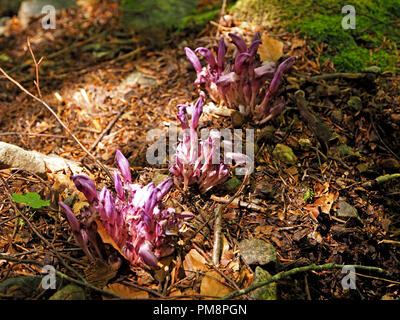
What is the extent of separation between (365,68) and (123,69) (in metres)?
2.44

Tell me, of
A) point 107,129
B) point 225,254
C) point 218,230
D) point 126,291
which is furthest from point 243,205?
point 107,129

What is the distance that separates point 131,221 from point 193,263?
0.45 metres

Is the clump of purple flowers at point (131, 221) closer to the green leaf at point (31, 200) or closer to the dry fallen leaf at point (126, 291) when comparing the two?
the dry fallen leaf at point (126, 291)

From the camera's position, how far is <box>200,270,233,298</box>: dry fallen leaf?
5.92 feet

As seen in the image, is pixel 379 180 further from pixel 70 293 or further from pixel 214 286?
pixel 70 293

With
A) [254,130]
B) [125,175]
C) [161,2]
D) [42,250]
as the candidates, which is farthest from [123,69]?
[42,250]

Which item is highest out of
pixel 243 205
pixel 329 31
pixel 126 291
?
pixel 329 31

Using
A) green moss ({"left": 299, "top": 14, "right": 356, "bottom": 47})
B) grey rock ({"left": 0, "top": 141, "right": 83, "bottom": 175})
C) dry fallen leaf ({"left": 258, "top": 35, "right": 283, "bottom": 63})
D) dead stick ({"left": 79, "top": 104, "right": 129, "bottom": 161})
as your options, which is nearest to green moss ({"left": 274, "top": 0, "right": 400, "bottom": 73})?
green moss ({"left": 299, "top": 14, "right": 356, "bottom": 47})

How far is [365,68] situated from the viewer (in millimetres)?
3049

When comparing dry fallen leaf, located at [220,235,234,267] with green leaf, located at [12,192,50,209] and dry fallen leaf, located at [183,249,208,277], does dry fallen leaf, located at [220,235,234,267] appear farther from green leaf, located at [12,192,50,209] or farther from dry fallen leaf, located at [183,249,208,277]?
green leaf, located at [12,192,50,209]

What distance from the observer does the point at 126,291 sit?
5.96ft

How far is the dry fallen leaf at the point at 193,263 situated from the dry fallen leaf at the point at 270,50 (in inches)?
77.2

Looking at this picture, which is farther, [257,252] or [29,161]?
[29,161]
